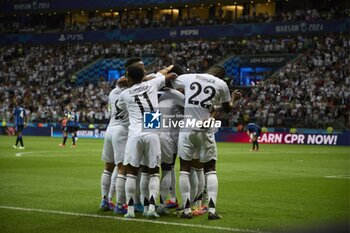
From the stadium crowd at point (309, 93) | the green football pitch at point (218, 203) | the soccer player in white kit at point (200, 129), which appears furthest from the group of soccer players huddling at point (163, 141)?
the stadium crowd at point (309, 93)

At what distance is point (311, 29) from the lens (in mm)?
55469

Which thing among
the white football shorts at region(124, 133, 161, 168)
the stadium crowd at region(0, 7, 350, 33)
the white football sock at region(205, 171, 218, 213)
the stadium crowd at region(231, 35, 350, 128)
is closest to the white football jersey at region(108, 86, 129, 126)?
the white football shorts at region(124, 133, 161, 168)

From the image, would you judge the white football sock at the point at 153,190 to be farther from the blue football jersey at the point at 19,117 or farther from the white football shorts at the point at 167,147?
the blue football jersey at the point at 19,117

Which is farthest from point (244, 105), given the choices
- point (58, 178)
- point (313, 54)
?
point (58, 178)

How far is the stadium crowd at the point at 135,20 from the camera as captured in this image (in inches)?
2233

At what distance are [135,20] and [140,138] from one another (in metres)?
57.5

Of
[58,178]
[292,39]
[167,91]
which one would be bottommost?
[58,178]

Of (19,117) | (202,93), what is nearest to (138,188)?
(202,93)

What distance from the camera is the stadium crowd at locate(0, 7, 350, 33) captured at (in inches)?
2233

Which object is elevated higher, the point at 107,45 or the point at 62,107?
the point at 107,45

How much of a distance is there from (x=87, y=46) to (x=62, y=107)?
41.8ft

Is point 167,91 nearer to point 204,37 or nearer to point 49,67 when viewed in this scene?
point 204,37

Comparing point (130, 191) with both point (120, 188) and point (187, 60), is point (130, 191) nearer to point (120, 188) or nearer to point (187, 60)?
point (120, 188)

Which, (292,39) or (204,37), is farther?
(204,37)
